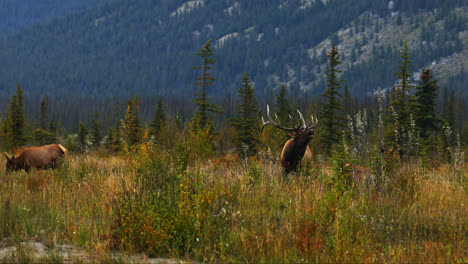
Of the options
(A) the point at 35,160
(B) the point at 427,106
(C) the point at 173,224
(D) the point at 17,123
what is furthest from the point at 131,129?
(C) the point at 173,224

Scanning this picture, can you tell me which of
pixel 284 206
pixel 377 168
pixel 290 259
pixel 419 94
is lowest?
pixel 290 259

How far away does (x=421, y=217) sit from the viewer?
639 cm

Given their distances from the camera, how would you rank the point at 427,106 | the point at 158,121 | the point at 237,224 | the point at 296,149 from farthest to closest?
the point at 158,121 < the point at 427,106 < the point at 296,149 < the point at 237,224

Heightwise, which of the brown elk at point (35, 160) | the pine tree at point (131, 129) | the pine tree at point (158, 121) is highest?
the pine tree at point (158, 121)

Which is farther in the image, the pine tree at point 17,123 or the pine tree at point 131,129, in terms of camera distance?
the pine tree at point 17,123

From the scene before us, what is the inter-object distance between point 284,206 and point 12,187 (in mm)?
5867

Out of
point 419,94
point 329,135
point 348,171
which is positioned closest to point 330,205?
point 348,171

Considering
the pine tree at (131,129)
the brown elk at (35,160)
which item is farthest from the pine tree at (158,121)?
the brown elk at (35,160)

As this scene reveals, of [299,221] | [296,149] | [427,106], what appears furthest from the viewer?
[427,106]

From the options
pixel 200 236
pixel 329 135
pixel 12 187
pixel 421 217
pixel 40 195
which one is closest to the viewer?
pixel 200 236

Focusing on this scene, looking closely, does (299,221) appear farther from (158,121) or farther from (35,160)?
(158,121)

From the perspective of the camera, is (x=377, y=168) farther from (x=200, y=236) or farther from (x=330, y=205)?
(x=200, y=236)

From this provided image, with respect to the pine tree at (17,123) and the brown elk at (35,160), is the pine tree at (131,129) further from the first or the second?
the pine tree at (17,123)

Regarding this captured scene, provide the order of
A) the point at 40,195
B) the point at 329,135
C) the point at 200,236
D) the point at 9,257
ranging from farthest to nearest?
1. the point at 329,135
2. the point at 40,195
3. the point at 200,236
4. the point at 9,257
